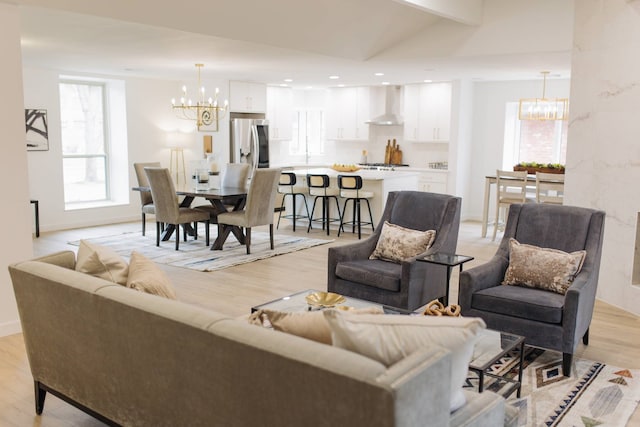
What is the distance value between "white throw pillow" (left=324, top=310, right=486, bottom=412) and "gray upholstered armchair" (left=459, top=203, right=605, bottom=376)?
1.82 m

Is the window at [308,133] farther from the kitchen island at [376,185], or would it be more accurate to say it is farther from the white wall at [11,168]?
the white wall at [11,168]

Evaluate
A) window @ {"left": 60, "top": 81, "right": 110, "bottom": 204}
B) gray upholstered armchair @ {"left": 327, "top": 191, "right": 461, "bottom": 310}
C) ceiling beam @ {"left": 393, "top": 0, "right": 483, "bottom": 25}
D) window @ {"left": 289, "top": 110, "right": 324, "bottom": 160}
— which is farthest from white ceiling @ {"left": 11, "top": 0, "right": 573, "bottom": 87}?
window @ {"left": 289, "top": 110, "right": 324, "bottom": 160}

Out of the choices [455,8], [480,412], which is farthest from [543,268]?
[455,8]

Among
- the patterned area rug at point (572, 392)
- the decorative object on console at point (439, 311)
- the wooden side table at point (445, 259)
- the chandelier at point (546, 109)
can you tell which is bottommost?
the patterned area rug at point (572, 392)

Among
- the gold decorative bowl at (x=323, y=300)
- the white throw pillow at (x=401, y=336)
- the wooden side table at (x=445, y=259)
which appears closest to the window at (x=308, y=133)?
the wooden side table at (x=445, y=259)

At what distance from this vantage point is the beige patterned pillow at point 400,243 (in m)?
4.73

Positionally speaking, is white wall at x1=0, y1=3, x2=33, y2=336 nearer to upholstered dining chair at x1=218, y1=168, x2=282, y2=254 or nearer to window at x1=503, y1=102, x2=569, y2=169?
upholstered dining chair at x1=218, y1=168, x2=282, y2=254

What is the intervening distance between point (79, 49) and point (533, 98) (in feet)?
22.7

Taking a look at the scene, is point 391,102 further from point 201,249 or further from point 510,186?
point 201,249

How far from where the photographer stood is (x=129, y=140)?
399 inches

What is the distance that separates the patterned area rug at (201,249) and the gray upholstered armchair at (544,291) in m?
3.24

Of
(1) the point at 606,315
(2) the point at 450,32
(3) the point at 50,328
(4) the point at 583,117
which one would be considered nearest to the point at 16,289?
(3) the point at 50,328

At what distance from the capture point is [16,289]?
3090 mm

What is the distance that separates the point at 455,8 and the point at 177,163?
20.5ft
